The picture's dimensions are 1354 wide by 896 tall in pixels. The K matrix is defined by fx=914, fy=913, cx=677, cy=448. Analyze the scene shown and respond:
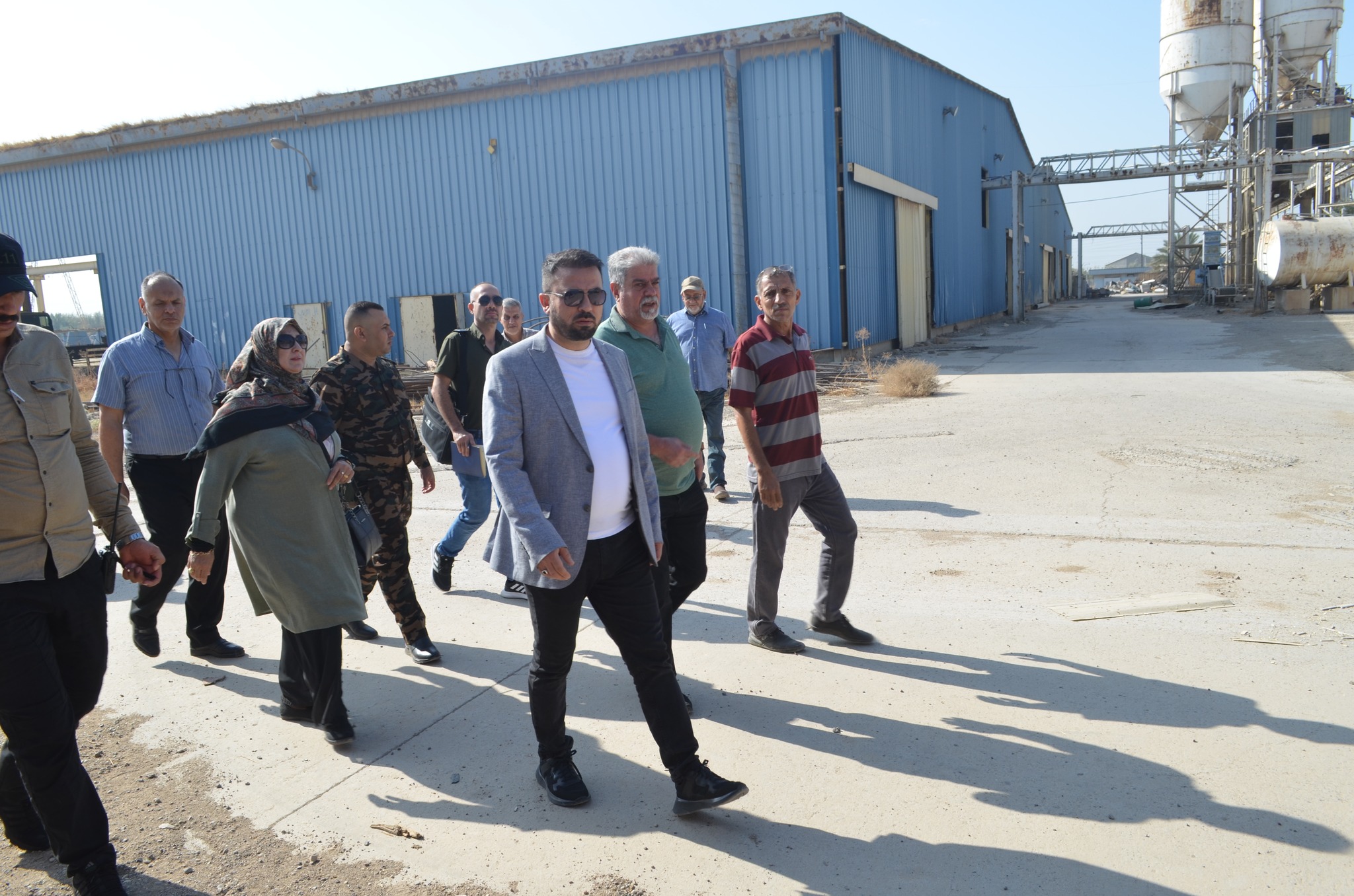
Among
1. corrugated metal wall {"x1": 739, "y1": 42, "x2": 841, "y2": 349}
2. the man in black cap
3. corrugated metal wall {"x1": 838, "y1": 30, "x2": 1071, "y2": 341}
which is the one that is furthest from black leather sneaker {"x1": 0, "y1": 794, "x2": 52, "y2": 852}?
corrugated metal wall {"x1": 838, "y1": 30, "x2": 1071, "y2": 341}

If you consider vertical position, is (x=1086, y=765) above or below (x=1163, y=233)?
below

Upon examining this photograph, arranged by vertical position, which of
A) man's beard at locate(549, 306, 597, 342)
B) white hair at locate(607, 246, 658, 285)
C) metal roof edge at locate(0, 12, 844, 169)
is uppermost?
metal roof edge at locate(0, 12, 844, 169)

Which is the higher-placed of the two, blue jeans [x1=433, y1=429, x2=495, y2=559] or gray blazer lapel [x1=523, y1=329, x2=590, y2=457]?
gray blazer lapel [x1=523, y1=329, x2=590, y2=457]

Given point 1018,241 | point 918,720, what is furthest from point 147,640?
point 1018,241

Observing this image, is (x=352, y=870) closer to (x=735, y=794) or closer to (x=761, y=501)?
(x=735, y=794)

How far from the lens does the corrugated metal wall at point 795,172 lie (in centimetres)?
1719

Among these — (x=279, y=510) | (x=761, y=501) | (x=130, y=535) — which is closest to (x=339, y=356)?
(x=279, y=510)

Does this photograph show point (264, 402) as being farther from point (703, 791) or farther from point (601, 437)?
point (703, 791)

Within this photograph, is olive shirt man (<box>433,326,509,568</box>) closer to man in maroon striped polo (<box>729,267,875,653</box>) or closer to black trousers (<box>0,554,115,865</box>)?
man in maroon striped polo (<box>729,267,875,653</box>)

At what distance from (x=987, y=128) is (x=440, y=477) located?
1152 inches

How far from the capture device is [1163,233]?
250ft

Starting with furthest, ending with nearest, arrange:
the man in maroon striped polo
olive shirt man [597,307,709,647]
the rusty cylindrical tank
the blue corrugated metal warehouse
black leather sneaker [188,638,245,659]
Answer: the rusty cylindrical tank, the blue corrugated metal warehouse, black leather sneaker [188,638,245,659], the man in maroon striped polo, olive shirt man [597,307,709,647]

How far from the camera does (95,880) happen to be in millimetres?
2863

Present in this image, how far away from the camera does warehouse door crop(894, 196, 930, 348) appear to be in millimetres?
21594
